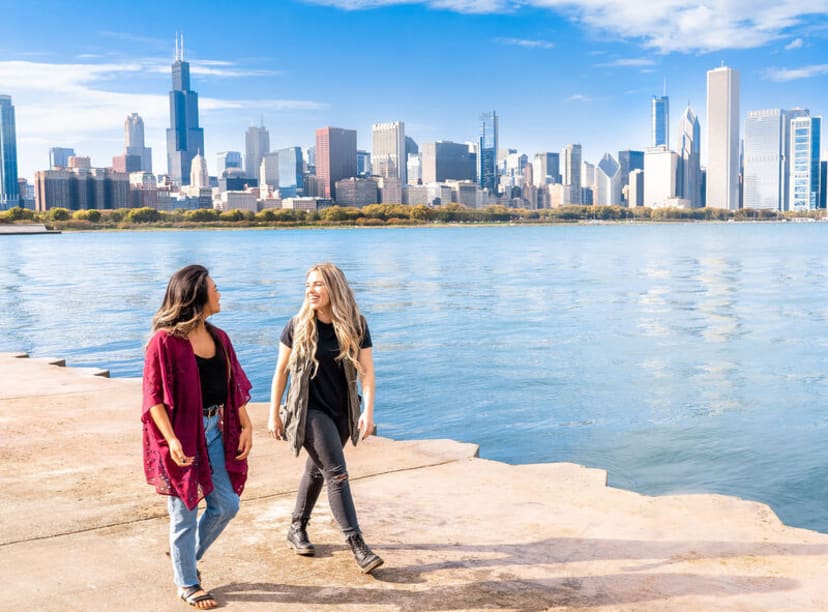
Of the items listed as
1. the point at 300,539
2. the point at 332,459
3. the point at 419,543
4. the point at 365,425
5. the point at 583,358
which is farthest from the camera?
the point at 583,358

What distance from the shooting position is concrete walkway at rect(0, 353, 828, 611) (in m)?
5.90

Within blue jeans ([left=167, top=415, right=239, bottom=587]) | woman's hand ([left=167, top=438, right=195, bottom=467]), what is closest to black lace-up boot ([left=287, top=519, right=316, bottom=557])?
blue jeans ([left=167, top=415, right=239, bottom=587])

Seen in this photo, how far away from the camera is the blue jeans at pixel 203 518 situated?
5.54 metres

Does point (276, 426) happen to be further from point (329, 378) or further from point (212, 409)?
point (212, 409)

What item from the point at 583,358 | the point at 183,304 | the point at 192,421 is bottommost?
the point at 583,358

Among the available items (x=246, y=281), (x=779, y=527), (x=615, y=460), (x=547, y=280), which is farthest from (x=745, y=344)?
(x=246, y=281)

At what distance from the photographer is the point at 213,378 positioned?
5602 millimetres

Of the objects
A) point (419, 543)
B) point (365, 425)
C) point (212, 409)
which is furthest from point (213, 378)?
→ point (419, 543)

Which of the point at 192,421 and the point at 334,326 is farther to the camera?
the point at 334,326

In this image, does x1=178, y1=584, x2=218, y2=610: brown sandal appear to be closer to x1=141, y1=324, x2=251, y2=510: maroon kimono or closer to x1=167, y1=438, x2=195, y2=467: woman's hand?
x1=141, y1=324, x2=251, y2=510: maroon kimono

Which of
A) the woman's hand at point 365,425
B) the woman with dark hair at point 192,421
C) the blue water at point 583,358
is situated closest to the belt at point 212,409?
the woman with dark hair at point 192,421

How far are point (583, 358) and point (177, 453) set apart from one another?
2164cm

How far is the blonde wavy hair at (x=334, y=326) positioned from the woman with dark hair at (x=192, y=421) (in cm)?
47

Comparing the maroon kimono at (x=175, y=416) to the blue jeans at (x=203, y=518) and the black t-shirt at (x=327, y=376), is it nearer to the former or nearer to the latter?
the blue jeans at (x=203, y=518)
